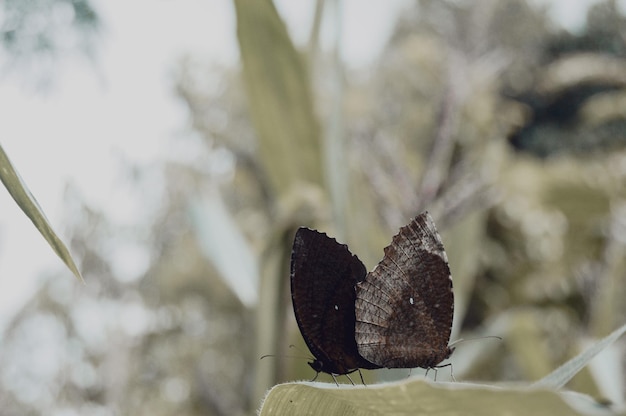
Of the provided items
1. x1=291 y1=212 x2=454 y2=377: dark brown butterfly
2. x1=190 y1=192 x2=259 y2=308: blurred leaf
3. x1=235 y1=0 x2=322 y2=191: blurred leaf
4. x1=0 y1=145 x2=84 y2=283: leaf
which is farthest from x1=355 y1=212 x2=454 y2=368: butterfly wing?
x1=190 y1=192 x2=259 y2=308: blurred leaf

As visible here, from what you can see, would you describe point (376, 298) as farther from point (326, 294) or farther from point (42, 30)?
point (42, 30)

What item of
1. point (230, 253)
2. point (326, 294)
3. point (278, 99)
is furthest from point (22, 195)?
point (230, 253)

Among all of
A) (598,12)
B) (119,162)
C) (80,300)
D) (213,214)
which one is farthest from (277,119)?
(598,12)

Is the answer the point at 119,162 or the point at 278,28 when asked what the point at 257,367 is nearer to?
the point at 278,28

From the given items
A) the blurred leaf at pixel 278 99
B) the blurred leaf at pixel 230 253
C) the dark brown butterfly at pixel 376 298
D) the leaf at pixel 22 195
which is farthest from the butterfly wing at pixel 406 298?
the blurred leaf at pixel 230 253

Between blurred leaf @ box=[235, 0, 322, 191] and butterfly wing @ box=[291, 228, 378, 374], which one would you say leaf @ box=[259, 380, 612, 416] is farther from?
blurred leaf @ box=[235, 0, 322, 191]

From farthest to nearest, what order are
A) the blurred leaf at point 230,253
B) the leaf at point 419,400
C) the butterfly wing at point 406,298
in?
the blurred leaf at point 230,253
the butterfly wing at point 406,298
the leaf at point 419,400

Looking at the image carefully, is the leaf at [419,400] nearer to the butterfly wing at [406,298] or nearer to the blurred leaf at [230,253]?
the butterfly wing at [406,298]
